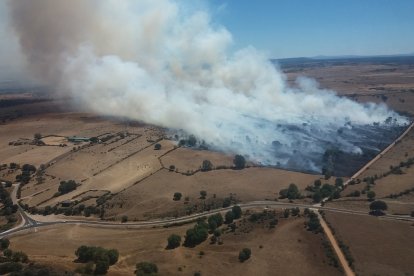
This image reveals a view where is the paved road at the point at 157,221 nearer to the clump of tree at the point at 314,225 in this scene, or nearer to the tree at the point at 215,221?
the tree at the point at 215,221

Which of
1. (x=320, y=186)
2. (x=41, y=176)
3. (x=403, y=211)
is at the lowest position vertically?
(x=403, y=211)

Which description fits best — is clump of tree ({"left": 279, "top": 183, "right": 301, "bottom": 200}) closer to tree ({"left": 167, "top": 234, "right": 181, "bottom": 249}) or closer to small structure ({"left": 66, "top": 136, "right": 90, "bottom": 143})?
tree ({"left": 167, "top": 234, "right": 181, "bottom": 249})

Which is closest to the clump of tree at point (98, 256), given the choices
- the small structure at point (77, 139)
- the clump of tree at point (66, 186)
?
the clump of tree at point (66, 186)


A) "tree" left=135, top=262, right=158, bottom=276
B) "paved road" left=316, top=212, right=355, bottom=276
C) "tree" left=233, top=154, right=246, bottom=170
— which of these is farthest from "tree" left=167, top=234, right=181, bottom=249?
"tree" left=233, top=154, right=246, bottom=170

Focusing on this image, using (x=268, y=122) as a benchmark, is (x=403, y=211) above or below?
below

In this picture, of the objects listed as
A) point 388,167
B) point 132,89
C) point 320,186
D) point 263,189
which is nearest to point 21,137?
point 132,89

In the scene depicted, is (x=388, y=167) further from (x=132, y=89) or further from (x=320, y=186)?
(x=132, y=89)
